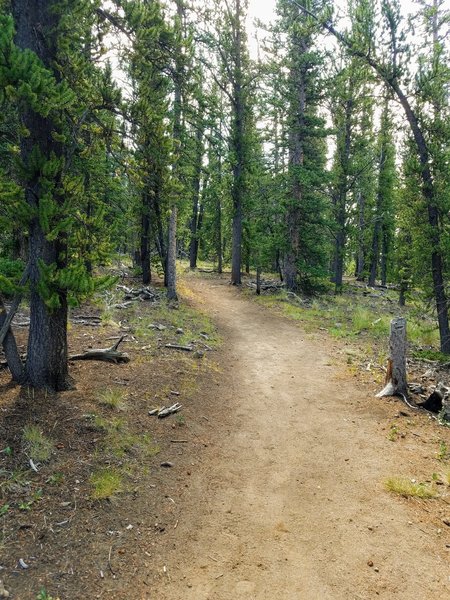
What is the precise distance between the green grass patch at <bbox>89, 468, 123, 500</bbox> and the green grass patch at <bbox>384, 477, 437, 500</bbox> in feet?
12.7

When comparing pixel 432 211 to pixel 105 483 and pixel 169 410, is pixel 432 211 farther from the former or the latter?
pixel 105 483

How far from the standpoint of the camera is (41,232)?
19.3ft

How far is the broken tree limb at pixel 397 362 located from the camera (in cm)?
841

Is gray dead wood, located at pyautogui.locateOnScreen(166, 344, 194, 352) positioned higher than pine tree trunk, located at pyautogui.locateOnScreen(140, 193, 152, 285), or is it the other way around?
pine tree trunk, located at pyautogui.locateOnScreen(140, 193, 152, 285)

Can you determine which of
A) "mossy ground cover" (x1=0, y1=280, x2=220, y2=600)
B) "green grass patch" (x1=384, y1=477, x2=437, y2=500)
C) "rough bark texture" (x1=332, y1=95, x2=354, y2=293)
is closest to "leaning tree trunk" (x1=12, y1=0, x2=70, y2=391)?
"mossy ground cover" (x1=0, y1=280, x2=220, y2=600)

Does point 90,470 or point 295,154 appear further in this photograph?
point 295,154

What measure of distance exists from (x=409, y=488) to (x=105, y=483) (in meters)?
4.29

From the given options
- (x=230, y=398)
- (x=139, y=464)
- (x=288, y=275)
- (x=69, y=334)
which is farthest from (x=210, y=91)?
(x=139, y=464)

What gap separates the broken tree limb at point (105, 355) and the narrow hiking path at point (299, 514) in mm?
2423

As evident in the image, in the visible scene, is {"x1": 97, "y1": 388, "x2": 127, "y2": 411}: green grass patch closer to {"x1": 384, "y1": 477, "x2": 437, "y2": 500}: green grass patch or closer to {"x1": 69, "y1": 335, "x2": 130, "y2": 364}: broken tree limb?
{"x1": 69, "y1": 335, "x2": 130, "y2": 364}: broken tree limb

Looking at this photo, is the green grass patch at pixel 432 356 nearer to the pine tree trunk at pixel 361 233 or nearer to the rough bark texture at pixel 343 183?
the rough bark texture at pixel 343 183

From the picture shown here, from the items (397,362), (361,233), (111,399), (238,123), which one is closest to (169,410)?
(111,399)

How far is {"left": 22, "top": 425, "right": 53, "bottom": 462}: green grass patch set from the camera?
519cm

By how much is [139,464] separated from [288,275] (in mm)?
17786
